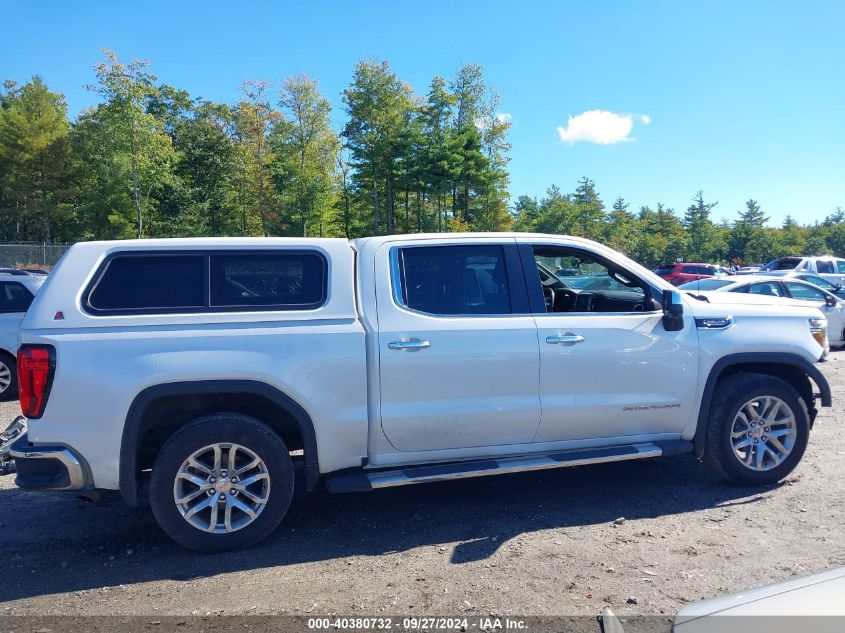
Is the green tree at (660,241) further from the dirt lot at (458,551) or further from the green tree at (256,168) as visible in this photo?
the dirt lot at (458,551)

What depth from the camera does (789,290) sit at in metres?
12.5

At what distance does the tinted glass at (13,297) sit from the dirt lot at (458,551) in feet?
14.5

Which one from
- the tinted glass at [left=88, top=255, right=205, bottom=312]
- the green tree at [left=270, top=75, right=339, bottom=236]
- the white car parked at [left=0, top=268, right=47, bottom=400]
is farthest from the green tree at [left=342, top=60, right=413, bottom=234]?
the tinted glass at [left=88, top=255, right=205, bottom=312]

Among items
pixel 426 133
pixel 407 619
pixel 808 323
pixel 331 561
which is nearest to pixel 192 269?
pixel 331 561

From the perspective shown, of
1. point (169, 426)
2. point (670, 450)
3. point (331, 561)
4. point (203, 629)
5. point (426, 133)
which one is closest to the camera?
point (203, 629)

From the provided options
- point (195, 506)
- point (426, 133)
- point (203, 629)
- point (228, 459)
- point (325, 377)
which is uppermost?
point (426, 133)

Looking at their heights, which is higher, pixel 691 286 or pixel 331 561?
pixel 691 286

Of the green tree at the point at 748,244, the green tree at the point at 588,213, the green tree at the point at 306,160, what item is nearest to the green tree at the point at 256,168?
the green tree at the point at 306,160

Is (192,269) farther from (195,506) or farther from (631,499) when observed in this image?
(631,499)

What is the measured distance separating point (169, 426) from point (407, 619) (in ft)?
6.75

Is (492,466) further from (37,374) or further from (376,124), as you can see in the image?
(376,124)

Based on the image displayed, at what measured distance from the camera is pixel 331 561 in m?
3.88

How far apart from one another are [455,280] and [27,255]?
3286 cm

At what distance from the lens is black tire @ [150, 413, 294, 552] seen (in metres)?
3.84
